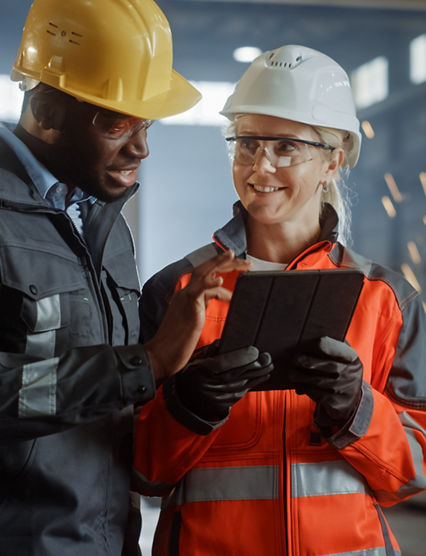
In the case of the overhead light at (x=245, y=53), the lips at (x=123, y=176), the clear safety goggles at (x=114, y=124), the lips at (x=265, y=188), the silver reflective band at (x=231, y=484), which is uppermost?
the overhead light at (x=245, y=53)

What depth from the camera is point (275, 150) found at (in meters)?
1.82

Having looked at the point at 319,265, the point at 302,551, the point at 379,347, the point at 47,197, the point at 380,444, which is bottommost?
the point at 302,551

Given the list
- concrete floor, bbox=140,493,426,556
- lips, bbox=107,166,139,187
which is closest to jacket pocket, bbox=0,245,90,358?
lips, bbox=107,166,139,187

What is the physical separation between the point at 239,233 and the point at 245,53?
9.50ft

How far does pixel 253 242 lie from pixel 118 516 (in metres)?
0.82

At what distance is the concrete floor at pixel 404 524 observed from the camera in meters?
4.18

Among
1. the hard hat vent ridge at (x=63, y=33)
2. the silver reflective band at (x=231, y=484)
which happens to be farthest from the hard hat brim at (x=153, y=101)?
the silver reflective band at (x=231, y=484)

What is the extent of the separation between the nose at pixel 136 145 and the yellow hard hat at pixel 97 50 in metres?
0.05

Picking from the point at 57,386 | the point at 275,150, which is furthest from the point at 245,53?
the point at 57,386

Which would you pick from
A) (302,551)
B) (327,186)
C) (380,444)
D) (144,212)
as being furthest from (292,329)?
(144,212)

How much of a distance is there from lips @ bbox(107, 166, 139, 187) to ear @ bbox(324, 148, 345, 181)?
0.62m

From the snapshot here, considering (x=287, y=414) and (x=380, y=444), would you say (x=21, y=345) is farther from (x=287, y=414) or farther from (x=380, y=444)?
(x=380, y=444)

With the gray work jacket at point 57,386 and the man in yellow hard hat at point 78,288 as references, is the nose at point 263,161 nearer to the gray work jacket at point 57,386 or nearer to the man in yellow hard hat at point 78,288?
the man in yellow hard hat at point 78,288

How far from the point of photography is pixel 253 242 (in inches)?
75.1
